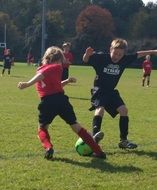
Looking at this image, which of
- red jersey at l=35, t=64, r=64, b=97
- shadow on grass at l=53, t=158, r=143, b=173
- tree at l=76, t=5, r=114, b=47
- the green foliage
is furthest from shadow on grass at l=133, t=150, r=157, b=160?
tree at l=76, t=5, r=114, b=47

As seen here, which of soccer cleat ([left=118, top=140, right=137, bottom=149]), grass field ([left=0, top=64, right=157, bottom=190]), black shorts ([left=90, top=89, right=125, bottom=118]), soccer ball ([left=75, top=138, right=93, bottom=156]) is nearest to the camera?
grass field ([left=0, top=64, right=157, bottom=190])

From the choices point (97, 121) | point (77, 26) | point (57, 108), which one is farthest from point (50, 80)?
point (77, 26)

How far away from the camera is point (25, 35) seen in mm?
89750

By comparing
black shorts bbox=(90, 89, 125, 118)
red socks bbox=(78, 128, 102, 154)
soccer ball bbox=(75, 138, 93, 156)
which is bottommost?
soccer ball bbox=(75, 138, 93, 156)

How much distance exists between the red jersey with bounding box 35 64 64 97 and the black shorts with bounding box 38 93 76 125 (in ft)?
0.28

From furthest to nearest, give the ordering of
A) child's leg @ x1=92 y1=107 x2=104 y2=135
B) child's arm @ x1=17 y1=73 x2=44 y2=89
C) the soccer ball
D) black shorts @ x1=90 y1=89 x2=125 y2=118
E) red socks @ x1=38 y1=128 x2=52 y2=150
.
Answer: black shorts @ x1=90 y1=89 x2=125 y2=118, child's leg @ x1=92 y1=107 x2=104 y2=135, the soccer ball, red socks @ x1=38 y1=128 x2=52 y2=150, child's arm @ x1=17 y1=73 x2=44 y2=89

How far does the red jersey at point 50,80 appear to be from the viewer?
7.34 meters

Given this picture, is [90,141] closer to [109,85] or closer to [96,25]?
[109,85]

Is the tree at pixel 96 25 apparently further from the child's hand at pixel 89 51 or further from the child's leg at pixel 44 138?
the child's leg at pixel 44 138

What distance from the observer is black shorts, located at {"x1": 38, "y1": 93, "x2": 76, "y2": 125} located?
7.42m

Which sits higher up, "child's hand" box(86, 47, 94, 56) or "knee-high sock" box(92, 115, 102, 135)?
"child's hand" box(86, 47, 94, 56)

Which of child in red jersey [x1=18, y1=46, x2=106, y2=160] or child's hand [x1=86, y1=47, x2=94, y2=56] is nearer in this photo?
child in red jersey [x1=18, y1=46, x2=106, y2=160]

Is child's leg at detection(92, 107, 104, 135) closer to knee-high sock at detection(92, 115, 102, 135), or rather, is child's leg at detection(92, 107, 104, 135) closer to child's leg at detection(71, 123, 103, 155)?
knee-high sock at detection(92, 115, 102, 135)

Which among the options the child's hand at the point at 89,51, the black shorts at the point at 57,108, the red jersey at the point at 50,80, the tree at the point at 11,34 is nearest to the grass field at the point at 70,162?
the black shorts at the point at 57,108
